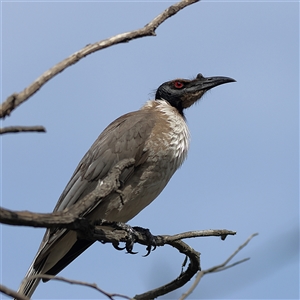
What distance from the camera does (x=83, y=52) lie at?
3.30 meters

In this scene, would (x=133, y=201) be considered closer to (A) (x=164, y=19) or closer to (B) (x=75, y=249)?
(B) (x=75, y=249)

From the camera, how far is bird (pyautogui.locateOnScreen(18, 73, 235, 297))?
558 centimetres

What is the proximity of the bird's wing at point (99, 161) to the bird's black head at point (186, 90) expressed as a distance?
102 cm

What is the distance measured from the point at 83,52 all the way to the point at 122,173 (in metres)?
2.32

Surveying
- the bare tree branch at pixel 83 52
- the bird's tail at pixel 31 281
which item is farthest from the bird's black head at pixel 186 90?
the bare tree branch at pixel 83 52

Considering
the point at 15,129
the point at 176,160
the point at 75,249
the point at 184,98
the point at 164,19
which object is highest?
the point at 184,98

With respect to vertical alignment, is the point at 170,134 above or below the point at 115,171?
above

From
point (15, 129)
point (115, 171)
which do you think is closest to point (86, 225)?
point (115, 171)

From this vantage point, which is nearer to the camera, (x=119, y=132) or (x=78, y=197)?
(x=78, y=197)

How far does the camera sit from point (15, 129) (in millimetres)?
2746

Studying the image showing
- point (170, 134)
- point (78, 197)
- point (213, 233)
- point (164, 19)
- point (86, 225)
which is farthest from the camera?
point (170, 134)

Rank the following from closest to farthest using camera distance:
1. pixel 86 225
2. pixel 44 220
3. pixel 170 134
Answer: pixel 44 220
pixel 86 225
pixel 170 134

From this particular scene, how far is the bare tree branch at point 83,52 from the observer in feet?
9.67

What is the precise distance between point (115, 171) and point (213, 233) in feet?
5.20
